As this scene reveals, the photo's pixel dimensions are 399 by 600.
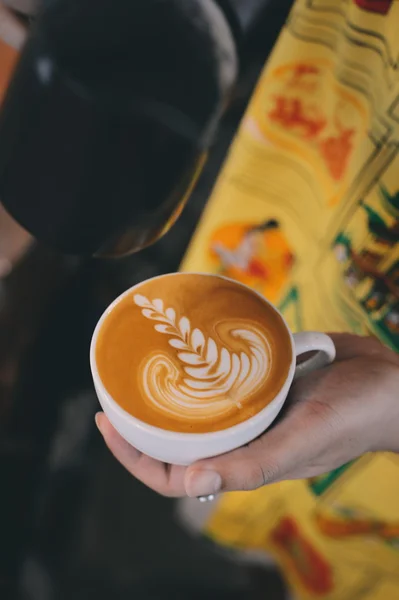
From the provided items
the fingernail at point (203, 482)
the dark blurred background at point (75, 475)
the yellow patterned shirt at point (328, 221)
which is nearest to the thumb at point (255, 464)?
the fingernail at point (203, 482)

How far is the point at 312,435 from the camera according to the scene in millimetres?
520

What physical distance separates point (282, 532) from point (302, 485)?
0.22m

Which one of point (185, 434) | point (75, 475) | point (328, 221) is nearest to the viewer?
point (185, 434)

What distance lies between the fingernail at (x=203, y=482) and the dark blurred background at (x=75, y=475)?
1.95 ft

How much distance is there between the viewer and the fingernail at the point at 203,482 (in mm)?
474

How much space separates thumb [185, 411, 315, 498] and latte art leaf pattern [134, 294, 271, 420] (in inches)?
1.6

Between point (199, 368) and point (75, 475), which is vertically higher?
point (199, 368)

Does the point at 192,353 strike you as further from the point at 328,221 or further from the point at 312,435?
the point at 328,221

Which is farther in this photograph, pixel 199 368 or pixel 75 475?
pixel 75 475

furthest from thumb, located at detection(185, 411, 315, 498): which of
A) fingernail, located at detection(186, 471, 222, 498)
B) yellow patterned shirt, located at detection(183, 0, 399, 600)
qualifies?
yellow patterned shirt, located at detection(183, 0, 399, 600)

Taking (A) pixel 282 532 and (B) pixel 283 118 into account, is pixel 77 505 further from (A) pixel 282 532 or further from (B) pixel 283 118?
(B) pixel 283 118

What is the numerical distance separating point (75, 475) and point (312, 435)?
880mm

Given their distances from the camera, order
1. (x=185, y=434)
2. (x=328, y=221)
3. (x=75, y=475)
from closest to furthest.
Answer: (x=185, y=434), (x=328, y=221), (x=75, y=475)

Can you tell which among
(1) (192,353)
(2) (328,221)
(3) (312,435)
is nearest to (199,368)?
(1) (192,353)
